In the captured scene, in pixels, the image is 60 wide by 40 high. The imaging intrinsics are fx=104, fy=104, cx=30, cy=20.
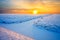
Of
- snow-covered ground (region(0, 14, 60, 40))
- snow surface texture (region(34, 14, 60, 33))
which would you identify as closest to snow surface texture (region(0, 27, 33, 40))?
snow-covered ground (region(0, 14, 60, 40))

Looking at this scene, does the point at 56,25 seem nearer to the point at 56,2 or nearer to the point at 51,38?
the point at 51,38

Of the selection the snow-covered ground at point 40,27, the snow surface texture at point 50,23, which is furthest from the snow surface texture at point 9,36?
the snow surface texture at point 50,23

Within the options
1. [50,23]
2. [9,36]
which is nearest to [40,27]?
[50,23]

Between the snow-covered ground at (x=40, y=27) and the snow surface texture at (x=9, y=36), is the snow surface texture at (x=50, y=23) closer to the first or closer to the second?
the snow-covered ground at (x=40, y=27)

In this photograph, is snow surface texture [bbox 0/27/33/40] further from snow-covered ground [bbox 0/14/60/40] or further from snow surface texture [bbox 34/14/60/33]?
snow surface texture [bbox 34/14/60/33]

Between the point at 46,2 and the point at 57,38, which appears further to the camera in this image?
the point at 46,2

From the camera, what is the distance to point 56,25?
128 cm

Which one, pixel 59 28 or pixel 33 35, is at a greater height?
pixel 59 28

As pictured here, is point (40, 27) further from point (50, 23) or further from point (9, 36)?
point (9, 36)

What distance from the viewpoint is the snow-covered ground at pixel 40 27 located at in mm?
1249

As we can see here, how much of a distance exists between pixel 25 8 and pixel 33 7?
4.1 inches

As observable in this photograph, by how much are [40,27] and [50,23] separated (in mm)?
135

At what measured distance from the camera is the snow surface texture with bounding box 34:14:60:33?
1.26 meters

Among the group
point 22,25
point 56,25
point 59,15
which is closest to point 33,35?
point 22,25
